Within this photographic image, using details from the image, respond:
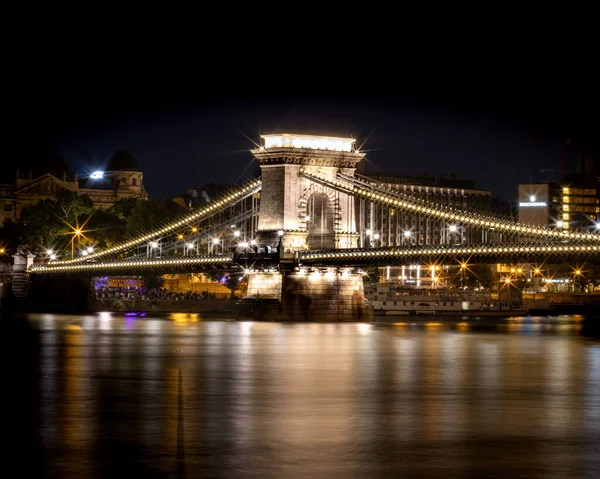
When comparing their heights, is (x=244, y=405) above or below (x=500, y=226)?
below

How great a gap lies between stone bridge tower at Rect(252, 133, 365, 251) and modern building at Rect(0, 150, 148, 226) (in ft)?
290

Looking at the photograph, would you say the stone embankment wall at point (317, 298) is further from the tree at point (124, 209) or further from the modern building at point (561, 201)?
the modern building at point (561, 201)

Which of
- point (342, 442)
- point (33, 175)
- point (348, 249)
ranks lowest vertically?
point (342, 442)

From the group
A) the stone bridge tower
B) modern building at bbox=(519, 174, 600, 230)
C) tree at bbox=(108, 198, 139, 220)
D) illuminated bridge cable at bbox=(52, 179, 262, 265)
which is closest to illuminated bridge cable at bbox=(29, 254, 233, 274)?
illuminated bridge cable at bbox=(52, 179, 262, 265)

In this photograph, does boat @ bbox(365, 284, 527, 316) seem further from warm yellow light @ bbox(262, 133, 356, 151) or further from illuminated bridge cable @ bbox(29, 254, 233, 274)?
warm yellow light @ bbox(262, 133, 356, 151)

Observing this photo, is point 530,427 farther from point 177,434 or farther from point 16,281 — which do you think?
point 16,281

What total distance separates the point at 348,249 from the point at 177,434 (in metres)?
48.1

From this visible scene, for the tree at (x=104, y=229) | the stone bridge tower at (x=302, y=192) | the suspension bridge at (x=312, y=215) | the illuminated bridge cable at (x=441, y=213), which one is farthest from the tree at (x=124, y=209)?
the illuminated bridge cable at (x=441, y=213)

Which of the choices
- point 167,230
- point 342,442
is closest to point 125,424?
point 342,442

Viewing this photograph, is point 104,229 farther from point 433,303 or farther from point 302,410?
point 302,410

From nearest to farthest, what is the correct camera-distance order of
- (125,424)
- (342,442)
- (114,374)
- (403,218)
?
(342,442) → (125,424) → (114,374) → (403,218)

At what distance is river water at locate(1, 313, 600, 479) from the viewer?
68.2 feet

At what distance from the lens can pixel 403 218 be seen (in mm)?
151875

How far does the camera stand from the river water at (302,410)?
2080cm
